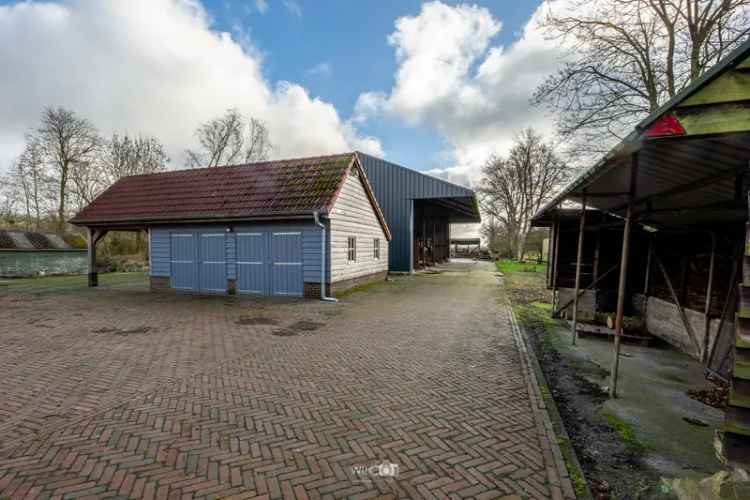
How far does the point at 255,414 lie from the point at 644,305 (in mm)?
9031

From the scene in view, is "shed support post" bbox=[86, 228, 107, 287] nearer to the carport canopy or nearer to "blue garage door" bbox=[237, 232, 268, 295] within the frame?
"blue garage door" bbox=[237, 232, 268, 295]

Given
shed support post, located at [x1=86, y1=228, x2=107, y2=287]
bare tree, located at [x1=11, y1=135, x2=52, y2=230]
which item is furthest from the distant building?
shed support post, located at [x1=86, y1=228, x2=107, y2=287]

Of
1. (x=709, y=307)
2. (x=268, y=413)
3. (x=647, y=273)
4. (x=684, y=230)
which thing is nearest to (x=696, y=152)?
(x=709, y=307)

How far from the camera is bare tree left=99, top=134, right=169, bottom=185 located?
27.4m

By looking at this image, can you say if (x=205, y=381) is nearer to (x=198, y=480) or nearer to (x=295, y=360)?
(x=295, y=360)

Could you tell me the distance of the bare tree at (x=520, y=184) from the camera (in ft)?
112

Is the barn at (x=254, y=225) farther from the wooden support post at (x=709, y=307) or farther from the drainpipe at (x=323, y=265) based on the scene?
the wooden support post at (x=709, y=307)

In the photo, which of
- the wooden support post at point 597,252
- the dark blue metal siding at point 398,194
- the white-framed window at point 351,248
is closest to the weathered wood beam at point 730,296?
the wooden support post at point 597,252

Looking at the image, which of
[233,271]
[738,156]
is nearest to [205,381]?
[738,156]

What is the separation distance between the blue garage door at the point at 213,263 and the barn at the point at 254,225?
0.12 feet

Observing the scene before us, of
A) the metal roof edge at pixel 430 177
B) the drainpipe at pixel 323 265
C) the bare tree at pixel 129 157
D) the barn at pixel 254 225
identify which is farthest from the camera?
the bare tree at pixel 129 157

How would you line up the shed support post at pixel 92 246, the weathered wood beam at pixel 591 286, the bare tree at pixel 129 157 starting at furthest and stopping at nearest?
the bare tree at pixel 129 157
the shed support post at pixel 92 246
the weathered wood beam at pixel 591 286

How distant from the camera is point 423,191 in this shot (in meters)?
19.8

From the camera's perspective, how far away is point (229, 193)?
13242mm
